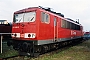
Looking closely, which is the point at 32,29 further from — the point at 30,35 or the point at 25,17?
the point at 25,17

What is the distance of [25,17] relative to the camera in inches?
446

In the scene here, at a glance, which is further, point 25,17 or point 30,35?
point 25,17

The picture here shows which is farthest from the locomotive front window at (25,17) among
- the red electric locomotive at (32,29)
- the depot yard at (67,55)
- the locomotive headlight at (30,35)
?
the depot yard at (67,55)

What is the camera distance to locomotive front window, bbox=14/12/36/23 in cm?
1088

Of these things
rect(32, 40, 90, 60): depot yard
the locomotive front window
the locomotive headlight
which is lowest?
rect(32, 40, 90, 60): depot yard

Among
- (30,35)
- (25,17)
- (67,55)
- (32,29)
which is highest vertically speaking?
(25,17)

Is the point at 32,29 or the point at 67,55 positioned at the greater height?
the point at 32,29

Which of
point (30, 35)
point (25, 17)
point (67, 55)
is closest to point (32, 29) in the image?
point (30, 35)

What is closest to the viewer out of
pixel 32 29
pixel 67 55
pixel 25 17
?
pixel 32 29

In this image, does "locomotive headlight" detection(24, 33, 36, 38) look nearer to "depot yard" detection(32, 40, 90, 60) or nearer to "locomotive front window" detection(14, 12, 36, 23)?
"locomotive front window" detection(14, 12, 36, 23)

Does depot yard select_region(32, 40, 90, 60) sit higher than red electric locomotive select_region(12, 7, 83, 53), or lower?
lower

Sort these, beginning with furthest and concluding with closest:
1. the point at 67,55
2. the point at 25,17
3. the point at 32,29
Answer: the point at 67,55 < the point at 25,17 < the point at 32,29

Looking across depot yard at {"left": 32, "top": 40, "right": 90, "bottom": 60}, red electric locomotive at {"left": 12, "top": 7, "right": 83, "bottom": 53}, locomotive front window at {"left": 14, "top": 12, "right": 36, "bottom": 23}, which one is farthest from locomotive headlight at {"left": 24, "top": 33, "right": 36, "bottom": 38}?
depot yard at {"left": 32, "top": 40, "right": 90, "bottom": 60}

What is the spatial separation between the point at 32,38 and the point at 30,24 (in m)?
0.99
